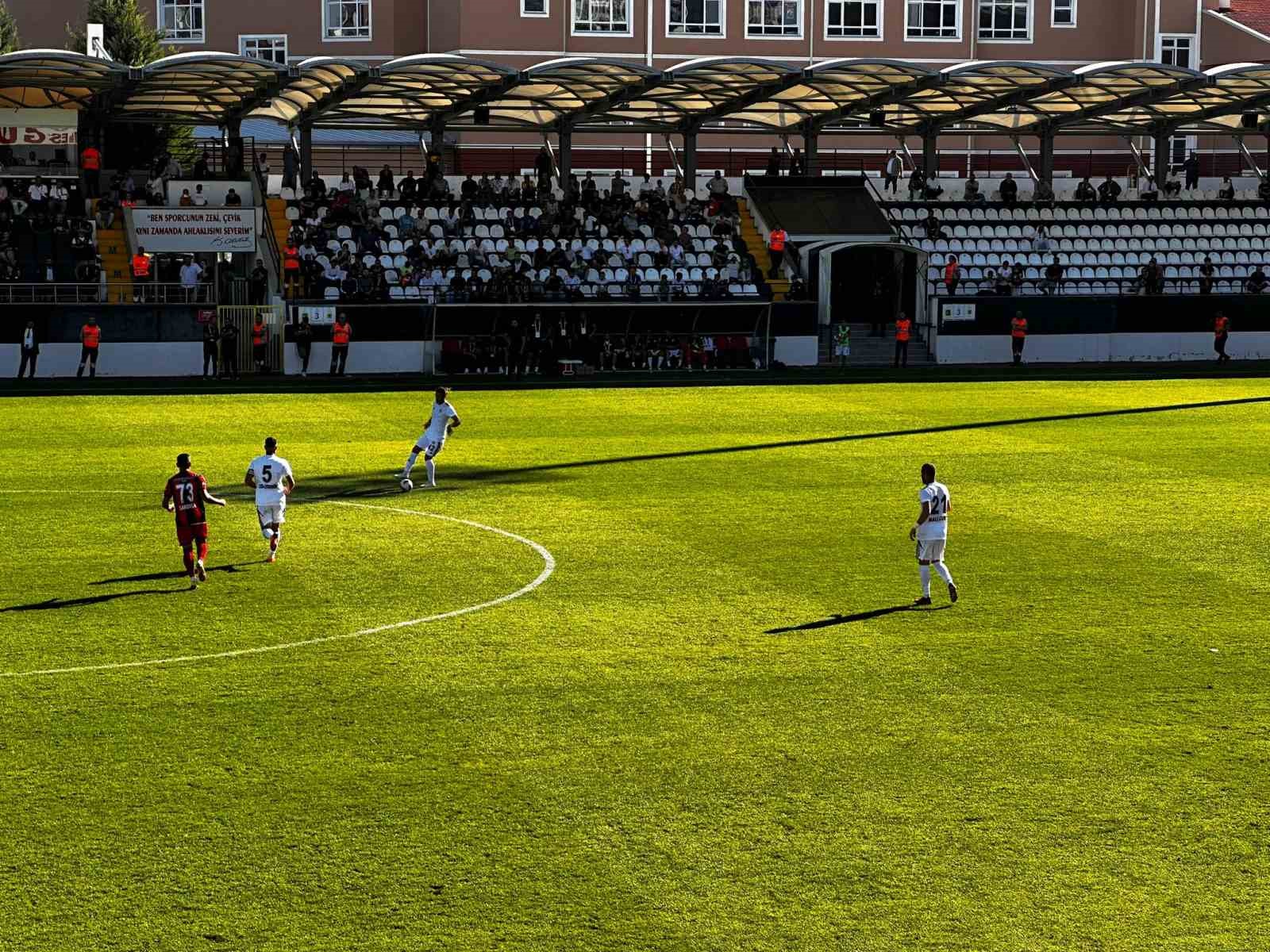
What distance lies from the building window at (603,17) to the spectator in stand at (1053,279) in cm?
3003

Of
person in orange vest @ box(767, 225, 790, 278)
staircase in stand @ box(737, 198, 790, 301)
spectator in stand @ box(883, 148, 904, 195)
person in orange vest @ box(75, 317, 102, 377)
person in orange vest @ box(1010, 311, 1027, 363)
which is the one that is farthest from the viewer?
spectator in stand @ box(883, 148, 904, 195)

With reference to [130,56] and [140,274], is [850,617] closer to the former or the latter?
[140,274]

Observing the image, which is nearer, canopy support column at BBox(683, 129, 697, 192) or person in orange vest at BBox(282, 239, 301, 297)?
person in orange vest at BBox(282, 239, 301, 297)

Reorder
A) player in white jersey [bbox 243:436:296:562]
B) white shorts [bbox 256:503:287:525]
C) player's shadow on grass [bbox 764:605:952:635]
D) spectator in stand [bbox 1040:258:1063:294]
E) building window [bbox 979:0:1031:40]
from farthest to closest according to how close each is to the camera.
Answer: building window [bbox 979:0:1031:40]
spectator in stand [bbox 1040:258:1063:294]
white shorts [bbox 256:503:287:525]
player in white jersey [bbox 243:436:296:562]
player's shadow on grass [bbox 764:605:952:635]

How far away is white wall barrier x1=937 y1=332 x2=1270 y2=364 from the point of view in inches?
2147

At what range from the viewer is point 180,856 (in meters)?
11.8

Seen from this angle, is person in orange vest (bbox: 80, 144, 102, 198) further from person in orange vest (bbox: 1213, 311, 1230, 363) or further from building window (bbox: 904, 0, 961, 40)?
building window (bbox: 904, 0, 961, 40)

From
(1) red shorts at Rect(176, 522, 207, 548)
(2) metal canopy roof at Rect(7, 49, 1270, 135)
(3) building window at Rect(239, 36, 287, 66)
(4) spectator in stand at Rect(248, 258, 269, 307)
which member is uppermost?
(3) building window at Rect(239, 36, 287, 66)

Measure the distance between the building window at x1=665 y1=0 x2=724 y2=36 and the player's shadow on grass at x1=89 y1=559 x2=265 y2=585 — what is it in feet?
208

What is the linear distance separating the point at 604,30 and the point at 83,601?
64.7 meters

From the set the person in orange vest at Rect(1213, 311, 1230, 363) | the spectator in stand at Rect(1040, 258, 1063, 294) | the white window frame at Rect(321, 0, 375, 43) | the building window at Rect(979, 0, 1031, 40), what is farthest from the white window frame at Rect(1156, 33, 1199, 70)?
the white window frame at Rect(321, 0, 375, 43)

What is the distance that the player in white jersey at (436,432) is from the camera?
26.7 meters

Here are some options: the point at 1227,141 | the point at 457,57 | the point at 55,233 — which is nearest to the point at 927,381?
the point at 457,57

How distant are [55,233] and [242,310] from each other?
22.7ft
